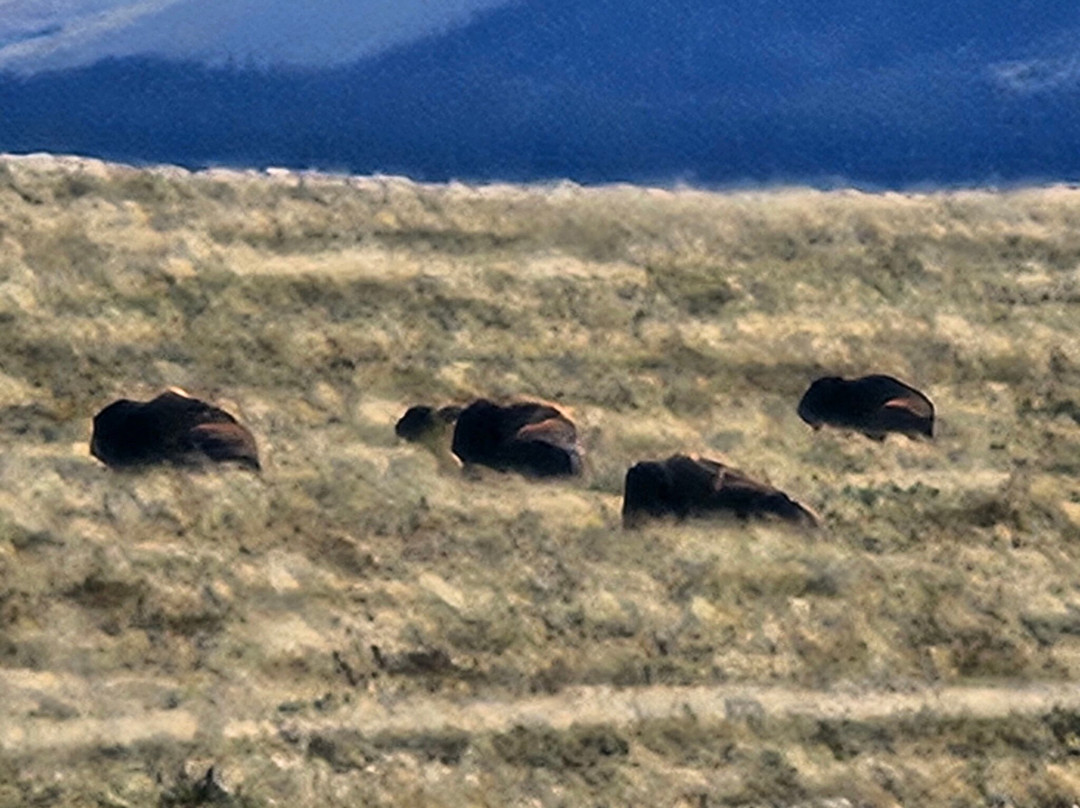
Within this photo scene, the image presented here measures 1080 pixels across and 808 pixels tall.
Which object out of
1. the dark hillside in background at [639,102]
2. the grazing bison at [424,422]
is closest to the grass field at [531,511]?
the grazing bison at [424,422]


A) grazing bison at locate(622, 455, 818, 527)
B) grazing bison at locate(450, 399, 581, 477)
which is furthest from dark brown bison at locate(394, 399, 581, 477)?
grazing bison at locate(622, 455, 818, 527)

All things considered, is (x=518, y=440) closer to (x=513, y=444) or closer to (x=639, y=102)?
(x=513, y=444)

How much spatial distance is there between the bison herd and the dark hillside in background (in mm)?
7373

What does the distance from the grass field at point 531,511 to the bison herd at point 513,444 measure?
25 cm

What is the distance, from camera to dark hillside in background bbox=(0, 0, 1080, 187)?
2542cm

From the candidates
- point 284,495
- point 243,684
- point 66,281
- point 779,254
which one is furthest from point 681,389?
point 66,281

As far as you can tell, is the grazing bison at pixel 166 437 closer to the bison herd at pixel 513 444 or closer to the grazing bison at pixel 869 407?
the bison herd at pixel 513 444

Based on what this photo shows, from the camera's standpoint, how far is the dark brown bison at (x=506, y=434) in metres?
17.8

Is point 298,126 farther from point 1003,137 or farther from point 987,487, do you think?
point 987,487

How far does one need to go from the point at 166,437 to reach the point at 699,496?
639 cm

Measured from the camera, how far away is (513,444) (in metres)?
18.0

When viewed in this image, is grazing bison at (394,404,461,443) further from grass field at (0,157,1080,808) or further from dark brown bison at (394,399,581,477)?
grass field at (0,157,1080,808)

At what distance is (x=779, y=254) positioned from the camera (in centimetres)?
2086

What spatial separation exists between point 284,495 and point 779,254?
8.12 meters
